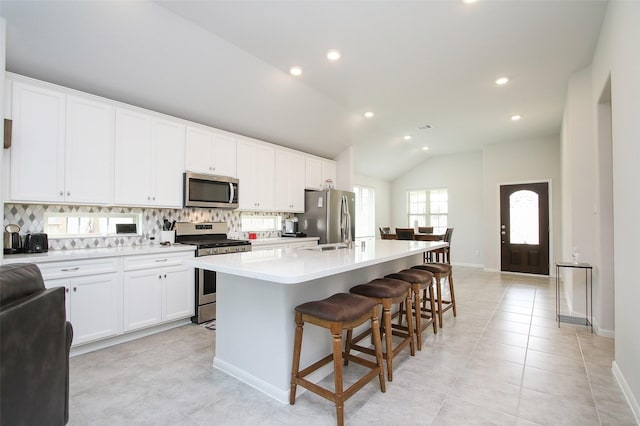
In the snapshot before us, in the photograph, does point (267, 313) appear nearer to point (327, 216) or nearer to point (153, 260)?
point (153, 260)

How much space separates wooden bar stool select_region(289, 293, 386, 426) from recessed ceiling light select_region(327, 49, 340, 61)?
8.08ft

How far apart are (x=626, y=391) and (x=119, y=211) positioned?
4704 millimetres

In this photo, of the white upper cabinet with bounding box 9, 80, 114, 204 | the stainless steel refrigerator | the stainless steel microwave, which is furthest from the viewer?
the stainless steel refrigerator

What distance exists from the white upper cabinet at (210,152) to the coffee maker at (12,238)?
1.65 meters

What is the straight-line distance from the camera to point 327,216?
17.3ft

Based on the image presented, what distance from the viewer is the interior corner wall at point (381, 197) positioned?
27.3ft

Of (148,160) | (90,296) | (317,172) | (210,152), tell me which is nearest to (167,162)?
(148,160)

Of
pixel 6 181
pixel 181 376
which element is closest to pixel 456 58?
pixel 181 376

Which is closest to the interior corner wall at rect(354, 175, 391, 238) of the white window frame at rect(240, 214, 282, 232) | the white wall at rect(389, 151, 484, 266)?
the white wall at rect(389, 151, 484, 266)

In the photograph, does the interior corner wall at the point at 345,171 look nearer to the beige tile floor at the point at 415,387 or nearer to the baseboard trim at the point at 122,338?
the beige tile floor at the point at 415,387

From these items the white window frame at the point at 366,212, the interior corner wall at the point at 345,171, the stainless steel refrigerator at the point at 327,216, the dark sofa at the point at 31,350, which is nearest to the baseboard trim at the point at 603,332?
the stainless steel refrigerator at the point at 327,216

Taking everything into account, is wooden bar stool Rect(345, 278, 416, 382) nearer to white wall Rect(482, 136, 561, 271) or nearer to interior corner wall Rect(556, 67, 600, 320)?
interior corner wall Rect(556, 67, 600, 320)

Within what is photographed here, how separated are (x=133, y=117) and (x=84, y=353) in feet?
7.68

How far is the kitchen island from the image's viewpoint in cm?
193
